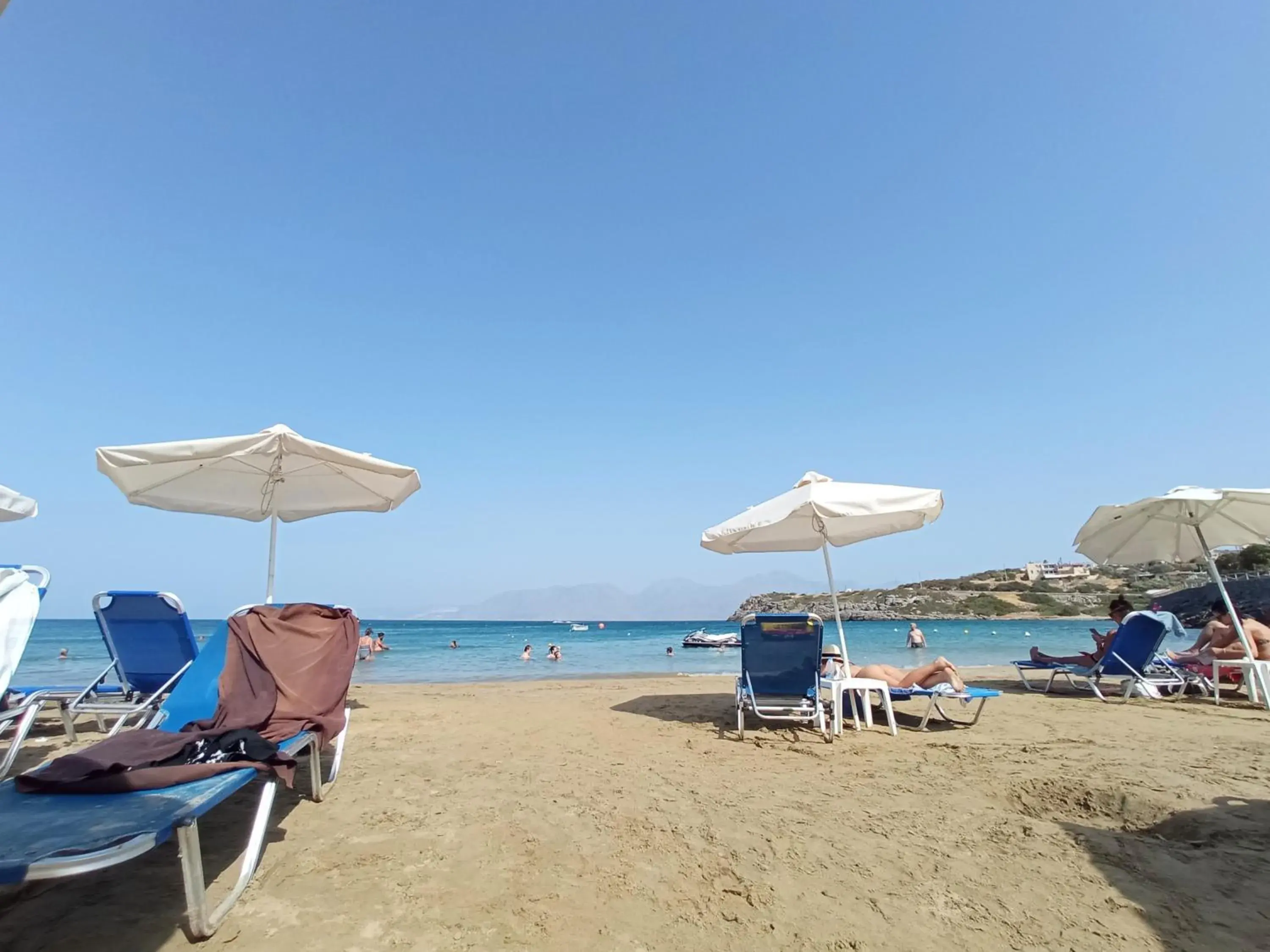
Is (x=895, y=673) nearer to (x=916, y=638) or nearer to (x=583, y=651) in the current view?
(x=916, y=638)

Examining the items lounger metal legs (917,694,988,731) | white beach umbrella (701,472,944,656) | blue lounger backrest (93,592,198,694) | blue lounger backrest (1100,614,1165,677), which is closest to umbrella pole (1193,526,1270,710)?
blue lounger backrest (1100,614,1165,677)

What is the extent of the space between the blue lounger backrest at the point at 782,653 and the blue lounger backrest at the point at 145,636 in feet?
14.8

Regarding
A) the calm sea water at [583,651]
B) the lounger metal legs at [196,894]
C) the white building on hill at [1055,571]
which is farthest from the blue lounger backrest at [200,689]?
the white building on hill at [1055,571]

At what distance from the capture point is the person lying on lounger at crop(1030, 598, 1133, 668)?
26.7 ft

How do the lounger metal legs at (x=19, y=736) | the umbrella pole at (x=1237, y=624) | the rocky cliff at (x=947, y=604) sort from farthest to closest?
the rocky cliff at (x=947, y=604) < the umbrella pole at (x=1237, y=624) < the lounger metal legs at (x=19, y=736)

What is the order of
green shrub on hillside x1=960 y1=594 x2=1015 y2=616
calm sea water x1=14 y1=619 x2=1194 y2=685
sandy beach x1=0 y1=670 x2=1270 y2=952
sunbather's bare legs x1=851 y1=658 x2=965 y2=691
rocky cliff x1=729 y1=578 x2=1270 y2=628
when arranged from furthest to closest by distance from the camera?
green shrub on hillside x1=960 y1=594 x2=1015 y2=616 → rocky cliff x1=729 y1=578 x2=1270 y2=628 → calm sea water x1=14 y1=619 x2=1194 y2=685 → sunbather's bare legs x1=851 y1=658 x2=965 y2=691 → sandy beach x1=0 y1=670 x2=1270 y2=952

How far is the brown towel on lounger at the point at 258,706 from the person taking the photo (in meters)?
2.44

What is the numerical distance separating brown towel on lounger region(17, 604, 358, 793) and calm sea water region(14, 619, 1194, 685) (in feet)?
33.9

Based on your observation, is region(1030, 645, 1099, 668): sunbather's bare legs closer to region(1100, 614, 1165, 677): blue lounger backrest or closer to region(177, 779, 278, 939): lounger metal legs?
region(1100, 614, 1165, 677): blue lounger backrest

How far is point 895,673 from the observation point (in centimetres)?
615

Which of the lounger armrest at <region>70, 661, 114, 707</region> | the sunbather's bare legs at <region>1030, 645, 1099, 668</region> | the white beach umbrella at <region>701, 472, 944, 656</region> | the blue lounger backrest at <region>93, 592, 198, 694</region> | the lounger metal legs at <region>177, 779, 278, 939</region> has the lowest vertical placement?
the sunbather's bare legs at <region>1030, 645, 1099, 668</region>

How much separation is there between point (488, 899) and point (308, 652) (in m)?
2.18

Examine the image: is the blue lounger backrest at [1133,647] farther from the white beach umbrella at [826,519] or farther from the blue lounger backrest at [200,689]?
the blue lounger backrest at [200,689]

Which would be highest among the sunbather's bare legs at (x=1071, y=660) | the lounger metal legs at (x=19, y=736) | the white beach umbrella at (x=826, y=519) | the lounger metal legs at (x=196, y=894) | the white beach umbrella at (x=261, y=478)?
the white beach umbrella at (x=261, y=478)
